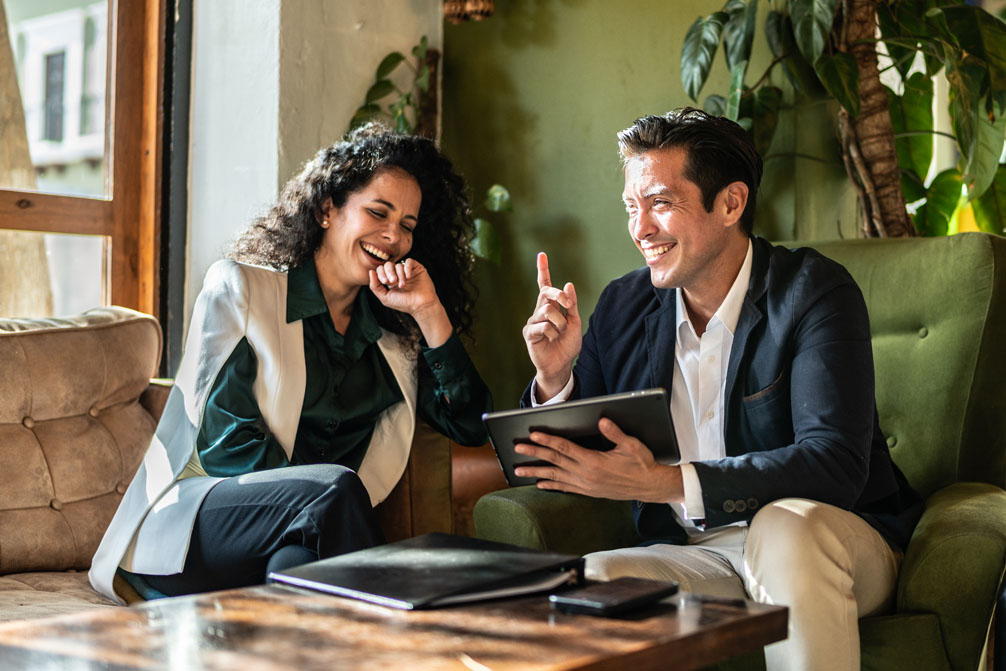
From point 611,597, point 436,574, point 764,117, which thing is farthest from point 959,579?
point 764,117

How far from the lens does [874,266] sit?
2.10 metres

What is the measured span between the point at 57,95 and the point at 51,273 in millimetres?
481

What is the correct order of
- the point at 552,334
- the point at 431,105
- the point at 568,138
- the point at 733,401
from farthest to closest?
1. the point at 431,105
2. the point at 568,138
3. the point at 552,334
4. the point at 733,401

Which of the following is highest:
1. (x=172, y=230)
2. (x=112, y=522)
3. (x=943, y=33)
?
(x=943, y=33)

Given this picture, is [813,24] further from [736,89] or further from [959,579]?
[959,579]

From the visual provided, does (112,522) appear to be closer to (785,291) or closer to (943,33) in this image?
(785,291)

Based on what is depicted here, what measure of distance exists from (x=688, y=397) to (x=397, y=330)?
607 mm

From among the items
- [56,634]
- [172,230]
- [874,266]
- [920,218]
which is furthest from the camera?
[172,230]

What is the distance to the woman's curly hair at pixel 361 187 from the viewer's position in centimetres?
208

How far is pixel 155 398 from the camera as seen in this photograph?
2221 millimetres

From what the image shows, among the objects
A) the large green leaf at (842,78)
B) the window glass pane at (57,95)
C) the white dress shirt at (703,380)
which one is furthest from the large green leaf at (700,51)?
the window glass pane at (57,95)

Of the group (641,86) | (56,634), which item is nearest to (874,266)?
(641,86)

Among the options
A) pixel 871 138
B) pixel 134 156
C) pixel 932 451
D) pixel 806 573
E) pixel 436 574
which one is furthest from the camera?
pixel 134 156

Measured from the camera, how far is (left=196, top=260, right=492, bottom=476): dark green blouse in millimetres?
1814
